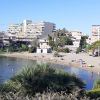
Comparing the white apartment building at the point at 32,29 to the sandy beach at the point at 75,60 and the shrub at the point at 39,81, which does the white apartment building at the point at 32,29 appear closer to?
the sandy beach at the point at 75,60

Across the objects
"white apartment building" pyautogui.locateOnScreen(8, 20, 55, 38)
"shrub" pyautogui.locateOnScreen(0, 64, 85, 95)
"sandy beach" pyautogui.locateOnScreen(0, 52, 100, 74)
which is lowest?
"sandy beach" pyautogui.locateOnScreen(0, 52, 100, 74)

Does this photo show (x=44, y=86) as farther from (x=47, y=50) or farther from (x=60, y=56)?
(x=47, y=50)

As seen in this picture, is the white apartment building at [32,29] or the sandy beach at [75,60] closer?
the sandy beach at [75,60]

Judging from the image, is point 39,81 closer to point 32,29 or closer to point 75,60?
point 75,60

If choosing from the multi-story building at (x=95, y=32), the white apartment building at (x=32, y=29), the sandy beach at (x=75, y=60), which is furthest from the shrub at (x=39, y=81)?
the white apartment building at (x=32, y=29)

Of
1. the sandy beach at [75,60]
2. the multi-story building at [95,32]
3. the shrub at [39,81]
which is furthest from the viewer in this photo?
the multi-story building at [95,32]

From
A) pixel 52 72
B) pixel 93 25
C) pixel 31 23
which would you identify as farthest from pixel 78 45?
pixel 52 72

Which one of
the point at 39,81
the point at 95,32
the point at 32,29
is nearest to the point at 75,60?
the point at 39,81

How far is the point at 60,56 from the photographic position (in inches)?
2936

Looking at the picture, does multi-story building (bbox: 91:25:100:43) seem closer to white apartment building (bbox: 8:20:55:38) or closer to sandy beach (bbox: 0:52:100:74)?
white apartment building (bbox: 8:20:55:38)

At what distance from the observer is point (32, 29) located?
135 m

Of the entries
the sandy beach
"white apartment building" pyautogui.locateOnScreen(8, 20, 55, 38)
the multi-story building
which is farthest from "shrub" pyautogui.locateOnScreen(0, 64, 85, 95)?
"white apartment building" pyautogui.locateOnScreen(8, 20, 55, 38)

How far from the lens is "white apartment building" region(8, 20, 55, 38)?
13269 centimetres

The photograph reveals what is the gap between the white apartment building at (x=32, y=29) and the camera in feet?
435
